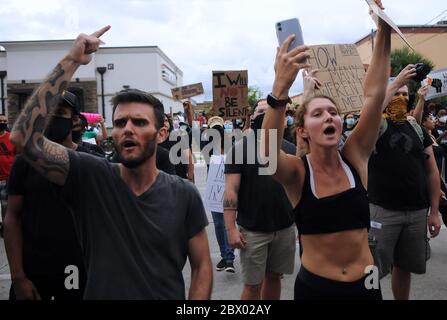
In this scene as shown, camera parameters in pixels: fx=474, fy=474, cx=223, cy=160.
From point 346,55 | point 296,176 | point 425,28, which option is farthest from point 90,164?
point 425,28

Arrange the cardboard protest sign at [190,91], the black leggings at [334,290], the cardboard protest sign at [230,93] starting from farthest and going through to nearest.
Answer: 1. the cardboard protest sign at [190,91]
2. the cardboard protest sign at [230,93]
3. the black leggings at [334,290]

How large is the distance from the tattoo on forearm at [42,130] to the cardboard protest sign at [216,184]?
12.0 feet

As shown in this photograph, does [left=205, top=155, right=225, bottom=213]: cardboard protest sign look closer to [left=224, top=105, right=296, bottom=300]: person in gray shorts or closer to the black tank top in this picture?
[left=224, top=105, right=296, bottom=300]: person in gray shorts

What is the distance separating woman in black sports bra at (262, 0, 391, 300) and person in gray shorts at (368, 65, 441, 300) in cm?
130

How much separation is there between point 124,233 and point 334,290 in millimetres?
1174

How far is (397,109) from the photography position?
4039 mm

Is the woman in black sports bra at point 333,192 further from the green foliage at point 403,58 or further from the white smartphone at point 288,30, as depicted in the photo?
the green foliage at point 403,58

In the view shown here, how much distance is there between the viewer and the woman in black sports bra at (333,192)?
2.56m

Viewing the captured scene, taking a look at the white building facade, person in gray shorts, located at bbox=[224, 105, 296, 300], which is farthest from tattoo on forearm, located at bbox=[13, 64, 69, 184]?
the white building facade

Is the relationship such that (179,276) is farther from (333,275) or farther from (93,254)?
(333,275)

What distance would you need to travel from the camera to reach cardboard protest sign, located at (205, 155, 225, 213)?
568cm

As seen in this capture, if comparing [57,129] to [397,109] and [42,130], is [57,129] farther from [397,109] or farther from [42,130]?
[397,109]

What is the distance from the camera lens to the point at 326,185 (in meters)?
2.67

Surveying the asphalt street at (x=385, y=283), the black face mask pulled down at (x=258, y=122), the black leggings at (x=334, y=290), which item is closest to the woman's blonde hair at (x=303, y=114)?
the black leggings at (x=334, y=290)
